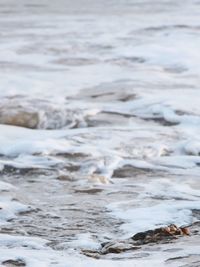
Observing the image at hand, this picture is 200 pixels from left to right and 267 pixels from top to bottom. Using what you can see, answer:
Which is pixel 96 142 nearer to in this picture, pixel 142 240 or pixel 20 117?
pixel 20 117

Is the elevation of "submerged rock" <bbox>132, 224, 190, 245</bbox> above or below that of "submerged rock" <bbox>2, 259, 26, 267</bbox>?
below

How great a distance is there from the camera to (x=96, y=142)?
538cm

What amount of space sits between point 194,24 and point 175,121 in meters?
5.94

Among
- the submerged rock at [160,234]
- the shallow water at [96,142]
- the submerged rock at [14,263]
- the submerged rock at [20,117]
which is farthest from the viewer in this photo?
the submerged rock at [20,117]

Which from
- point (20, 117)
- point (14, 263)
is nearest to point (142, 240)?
point (14, 263)

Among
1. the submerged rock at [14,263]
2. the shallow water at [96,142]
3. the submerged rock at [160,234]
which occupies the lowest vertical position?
the shallow water at [96,142]

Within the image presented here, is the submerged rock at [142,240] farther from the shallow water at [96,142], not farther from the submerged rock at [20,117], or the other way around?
the submerged rock at [20,117]

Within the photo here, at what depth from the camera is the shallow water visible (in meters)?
3.51

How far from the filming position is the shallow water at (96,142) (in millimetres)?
3514

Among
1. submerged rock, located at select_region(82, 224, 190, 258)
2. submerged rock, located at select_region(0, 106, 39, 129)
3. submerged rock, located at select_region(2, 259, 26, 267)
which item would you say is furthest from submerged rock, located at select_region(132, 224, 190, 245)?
submerged rock, located at select_region(0, 106, 39, 129)

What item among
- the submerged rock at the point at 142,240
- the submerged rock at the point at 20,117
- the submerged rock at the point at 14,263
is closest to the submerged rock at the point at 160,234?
the submerged rock at the point at 142,240

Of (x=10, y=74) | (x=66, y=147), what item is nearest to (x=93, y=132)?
(x=66, y=147)

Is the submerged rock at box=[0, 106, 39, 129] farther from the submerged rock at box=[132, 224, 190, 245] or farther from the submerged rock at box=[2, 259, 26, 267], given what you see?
the submerged rock at box=[2, 259, 26, 267]

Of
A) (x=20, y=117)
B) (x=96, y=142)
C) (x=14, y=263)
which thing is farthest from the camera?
(x=20, y=117)
